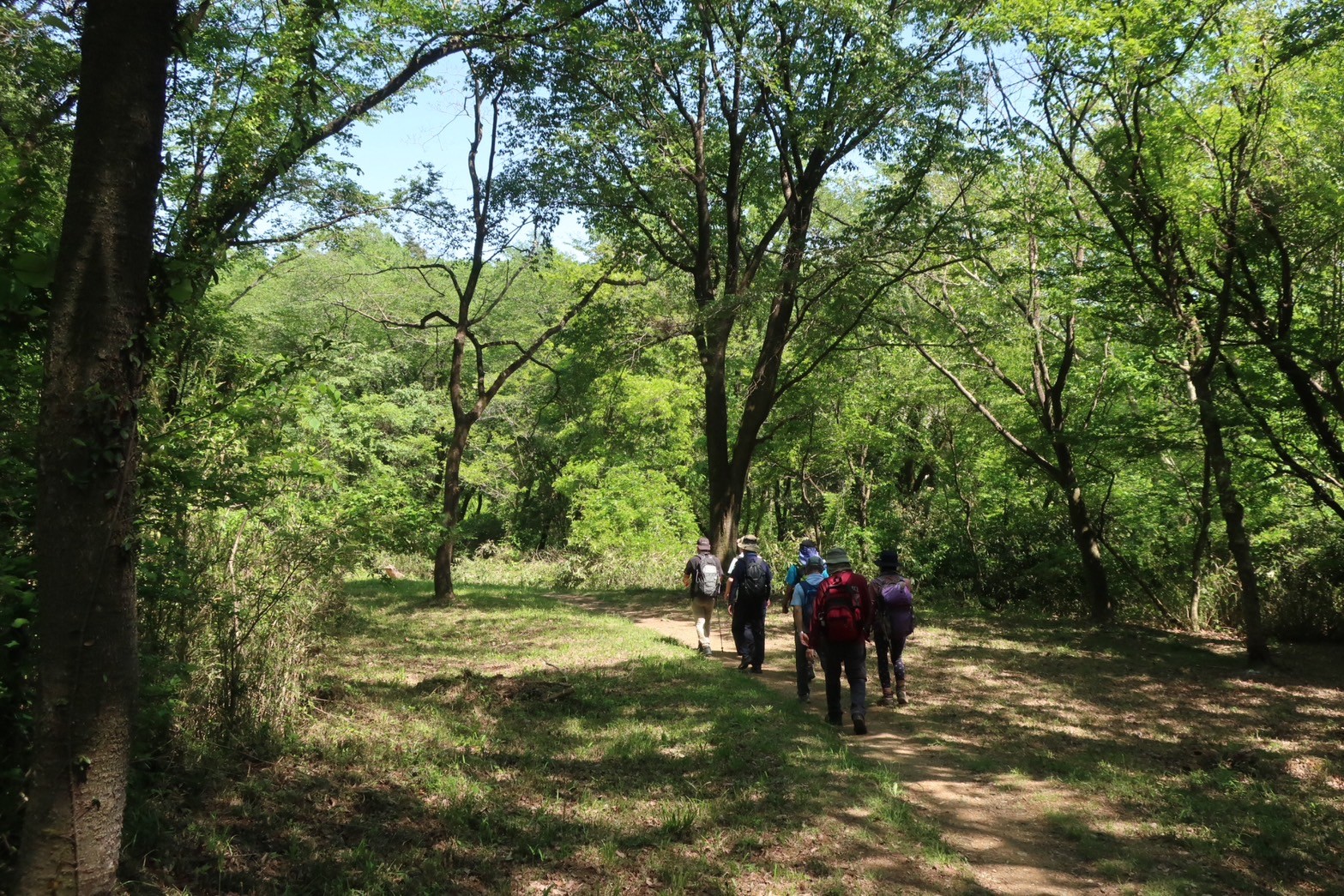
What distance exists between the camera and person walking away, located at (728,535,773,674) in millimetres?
9781

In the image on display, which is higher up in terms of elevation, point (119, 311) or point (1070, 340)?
point (1070, 340)

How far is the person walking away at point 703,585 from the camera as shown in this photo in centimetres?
1094

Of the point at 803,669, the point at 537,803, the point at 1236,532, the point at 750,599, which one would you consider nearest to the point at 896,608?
the point at 803,669

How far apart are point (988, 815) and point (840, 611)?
7.13 feet

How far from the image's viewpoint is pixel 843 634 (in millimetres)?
7207

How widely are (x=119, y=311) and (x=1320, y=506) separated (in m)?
17.1

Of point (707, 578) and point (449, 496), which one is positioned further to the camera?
point (449, 496)

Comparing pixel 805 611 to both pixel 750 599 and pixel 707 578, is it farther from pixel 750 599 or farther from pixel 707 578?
pixel 707 578

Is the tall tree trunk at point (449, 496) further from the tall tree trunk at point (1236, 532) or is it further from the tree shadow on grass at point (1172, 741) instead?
the tall tree trunk at point (1236, 532)

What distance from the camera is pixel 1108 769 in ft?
21.5

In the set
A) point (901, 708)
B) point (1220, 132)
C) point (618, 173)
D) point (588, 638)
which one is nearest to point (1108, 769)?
point (901, 708)

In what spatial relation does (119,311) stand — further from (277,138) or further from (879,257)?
(879,257)

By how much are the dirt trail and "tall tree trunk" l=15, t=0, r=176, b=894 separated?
434 centimetres

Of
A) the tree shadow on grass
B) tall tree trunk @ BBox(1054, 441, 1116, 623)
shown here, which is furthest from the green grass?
tall tree trunk @ BBox(1054, 441, 1116, 623)
